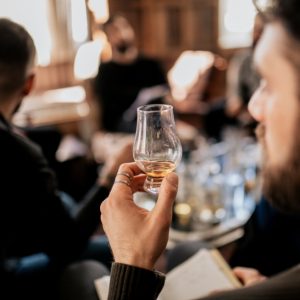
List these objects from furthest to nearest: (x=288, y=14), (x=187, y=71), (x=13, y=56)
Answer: (x=187, y=71), (x=13, y=56), (x=288, y=14)

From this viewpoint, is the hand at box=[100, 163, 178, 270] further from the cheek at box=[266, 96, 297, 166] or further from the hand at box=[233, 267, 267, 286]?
the hand at box=[233, 267, 267, 286]

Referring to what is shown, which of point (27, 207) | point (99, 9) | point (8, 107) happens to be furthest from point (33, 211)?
point (99, 9)

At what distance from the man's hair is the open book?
0.65 m

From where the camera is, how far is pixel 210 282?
1.20m

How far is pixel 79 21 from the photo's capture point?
408 cm

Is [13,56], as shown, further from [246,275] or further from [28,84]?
[246,275]

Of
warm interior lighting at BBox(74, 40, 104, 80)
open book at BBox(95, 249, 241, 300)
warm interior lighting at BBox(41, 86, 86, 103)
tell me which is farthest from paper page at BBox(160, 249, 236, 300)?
warm interior lighting at BBox(74, 40, 104, 80)

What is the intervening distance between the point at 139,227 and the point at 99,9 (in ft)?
12.3

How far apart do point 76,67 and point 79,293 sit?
10.3 feet

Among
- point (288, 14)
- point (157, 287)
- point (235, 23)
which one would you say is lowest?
point (235, 23)

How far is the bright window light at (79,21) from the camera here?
403cm

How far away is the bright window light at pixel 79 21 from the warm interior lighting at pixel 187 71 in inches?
38.9

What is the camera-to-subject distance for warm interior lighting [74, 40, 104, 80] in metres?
4.04

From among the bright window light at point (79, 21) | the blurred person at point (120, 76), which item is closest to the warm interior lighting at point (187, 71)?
the blurred person at point (120, 76)
